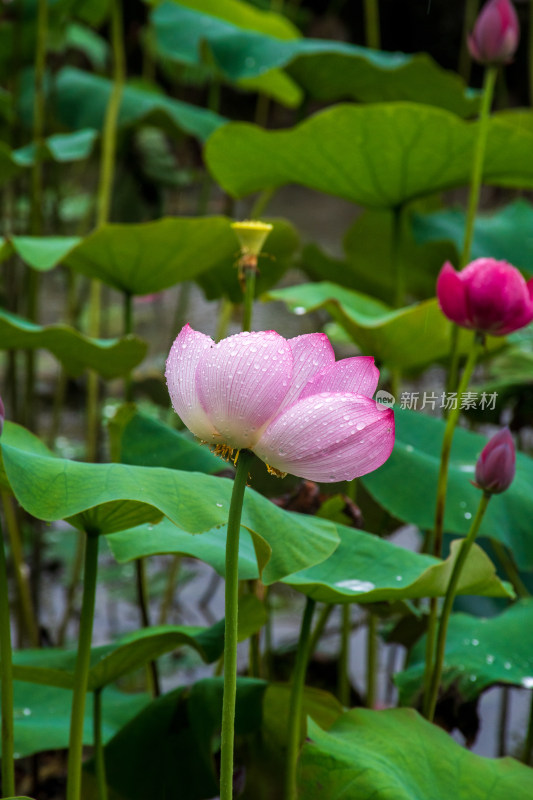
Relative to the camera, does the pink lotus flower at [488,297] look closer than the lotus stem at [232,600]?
No

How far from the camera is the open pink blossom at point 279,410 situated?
12.8 inches

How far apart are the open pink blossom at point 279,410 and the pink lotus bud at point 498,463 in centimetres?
20

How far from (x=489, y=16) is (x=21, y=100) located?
1.28 m

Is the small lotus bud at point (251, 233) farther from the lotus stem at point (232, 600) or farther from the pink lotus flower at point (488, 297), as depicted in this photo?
the lotus stem at point (232, 600)

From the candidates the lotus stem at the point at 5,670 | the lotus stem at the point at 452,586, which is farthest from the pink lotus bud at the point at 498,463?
the lotus stem at the point at 5,670

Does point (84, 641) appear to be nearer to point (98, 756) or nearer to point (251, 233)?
point (98, 756)

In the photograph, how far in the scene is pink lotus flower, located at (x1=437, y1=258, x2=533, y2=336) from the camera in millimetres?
529

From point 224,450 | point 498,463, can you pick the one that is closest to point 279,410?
point 224,450

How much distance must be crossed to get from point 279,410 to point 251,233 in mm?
350

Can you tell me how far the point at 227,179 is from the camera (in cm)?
113

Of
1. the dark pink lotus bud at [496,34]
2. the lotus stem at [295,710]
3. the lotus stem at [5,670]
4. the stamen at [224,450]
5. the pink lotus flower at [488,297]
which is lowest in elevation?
the lotus stem at [295,710]

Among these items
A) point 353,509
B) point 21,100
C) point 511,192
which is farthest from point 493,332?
point 511,192

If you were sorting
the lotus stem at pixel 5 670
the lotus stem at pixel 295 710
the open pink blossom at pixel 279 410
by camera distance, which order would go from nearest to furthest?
the open pink blossom at pixel 279 410 → the lotus stem at pixel 5 670 → the lotus stem at pixel 295 710

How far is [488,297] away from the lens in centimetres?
54
